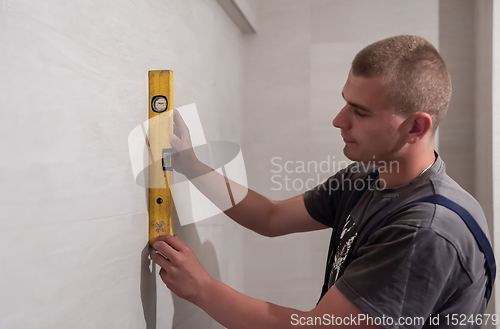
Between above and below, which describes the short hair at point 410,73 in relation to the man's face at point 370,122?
above

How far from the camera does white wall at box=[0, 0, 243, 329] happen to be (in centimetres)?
47

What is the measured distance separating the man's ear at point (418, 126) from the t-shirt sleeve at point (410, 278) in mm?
213

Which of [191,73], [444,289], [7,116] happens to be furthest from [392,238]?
[191,73]

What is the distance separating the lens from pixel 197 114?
1.08 meters

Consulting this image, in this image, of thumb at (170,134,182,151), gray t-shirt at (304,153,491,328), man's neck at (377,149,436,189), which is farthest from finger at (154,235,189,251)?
man's neck at (377,149,436,189)

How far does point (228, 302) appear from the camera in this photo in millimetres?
684

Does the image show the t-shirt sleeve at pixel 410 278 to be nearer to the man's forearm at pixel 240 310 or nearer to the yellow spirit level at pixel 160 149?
the man's forearm at pixel 240 310

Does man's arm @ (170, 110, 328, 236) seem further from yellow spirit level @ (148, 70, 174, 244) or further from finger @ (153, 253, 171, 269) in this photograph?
finger @ (153, 253, 171, 269)

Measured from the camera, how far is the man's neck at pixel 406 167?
729 mm

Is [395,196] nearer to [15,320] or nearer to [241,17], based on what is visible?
[15,320]

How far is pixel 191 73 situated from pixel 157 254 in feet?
1.79

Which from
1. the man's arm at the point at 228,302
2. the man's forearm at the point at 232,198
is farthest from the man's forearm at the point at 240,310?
the man's forearm at the point at 232,198

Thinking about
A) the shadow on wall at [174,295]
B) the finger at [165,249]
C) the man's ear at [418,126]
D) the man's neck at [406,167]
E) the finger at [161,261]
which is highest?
the man's ear at [418,126]

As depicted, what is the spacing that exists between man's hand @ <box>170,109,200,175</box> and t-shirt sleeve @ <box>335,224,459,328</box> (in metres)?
0.49
